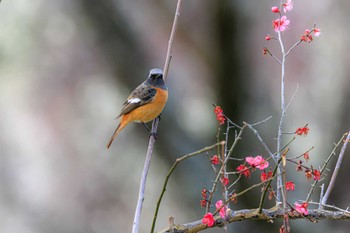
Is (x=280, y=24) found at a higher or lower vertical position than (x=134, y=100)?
lower

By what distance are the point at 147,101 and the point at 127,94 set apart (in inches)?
102

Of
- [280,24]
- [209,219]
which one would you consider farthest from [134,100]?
[209,219]

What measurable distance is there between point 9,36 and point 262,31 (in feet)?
12.5

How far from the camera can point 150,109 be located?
4734mm

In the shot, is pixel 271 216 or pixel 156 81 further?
pixel 156 81

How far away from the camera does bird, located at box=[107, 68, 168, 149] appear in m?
4.74

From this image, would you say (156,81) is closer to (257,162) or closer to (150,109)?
(150,109)

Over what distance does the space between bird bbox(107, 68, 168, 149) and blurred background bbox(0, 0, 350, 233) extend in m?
2.28

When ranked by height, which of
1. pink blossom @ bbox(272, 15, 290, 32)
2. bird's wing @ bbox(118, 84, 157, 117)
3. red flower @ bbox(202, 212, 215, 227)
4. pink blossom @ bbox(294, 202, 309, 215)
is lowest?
pink blossom @ bbox(294, 202, 309, 215)

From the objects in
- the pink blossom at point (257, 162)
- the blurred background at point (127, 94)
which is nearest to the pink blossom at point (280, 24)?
the pink blossom at point (257, 162)

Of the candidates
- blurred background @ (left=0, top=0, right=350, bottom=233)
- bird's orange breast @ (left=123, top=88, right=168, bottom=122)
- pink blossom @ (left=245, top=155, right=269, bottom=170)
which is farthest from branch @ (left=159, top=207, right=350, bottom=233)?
blurred background @ (left=0, top=0, right=350, bottom=233)

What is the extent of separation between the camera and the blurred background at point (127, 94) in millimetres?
7359

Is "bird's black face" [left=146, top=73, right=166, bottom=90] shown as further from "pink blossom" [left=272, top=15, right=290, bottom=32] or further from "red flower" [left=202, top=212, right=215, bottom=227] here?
"red flower" [left=202, top=212, right=215, bottom=227]

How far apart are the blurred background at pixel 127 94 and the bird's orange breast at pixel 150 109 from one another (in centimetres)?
235
